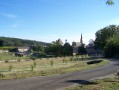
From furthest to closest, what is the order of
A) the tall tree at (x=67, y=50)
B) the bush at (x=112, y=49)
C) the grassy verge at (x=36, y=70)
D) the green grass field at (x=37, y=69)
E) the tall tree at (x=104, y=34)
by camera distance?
the tall tree at (x=104, y=34) < the tall tree at (x=67, y=50) < the bush at (x=112, y=49) < the green grass field at (x=37, y=69) < the grassy verge at (x=36, y=70)

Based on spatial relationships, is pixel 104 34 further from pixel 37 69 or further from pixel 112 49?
pixel 37 69

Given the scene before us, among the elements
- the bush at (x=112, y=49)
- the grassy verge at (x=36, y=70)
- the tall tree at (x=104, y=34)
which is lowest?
the grassy verge at (x=36, y=70)

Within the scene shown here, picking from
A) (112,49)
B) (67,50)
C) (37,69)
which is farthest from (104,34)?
(37,69)

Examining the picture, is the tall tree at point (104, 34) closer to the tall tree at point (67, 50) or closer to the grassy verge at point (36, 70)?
the tall tree at point (67, 50)

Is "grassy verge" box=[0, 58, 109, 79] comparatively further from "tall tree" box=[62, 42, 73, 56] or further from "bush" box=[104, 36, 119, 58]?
"tall tree" box=[62, 42, 73, 56]

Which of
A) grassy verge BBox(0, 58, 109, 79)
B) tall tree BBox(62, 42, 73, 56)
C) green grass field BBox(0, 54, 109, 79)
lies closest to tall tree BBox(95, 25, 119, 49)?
tall tree BBox(62, 42, 73, 56)

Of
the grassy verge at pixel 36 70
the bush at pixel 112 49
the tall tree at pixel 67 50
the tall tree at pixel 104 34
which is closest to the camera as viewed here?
the grassy verge at pixel 36 70

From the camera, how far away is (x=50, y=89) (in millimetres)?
14930

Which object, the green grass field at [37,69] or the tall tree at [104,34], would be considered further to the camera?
the tall tree at [104,34]

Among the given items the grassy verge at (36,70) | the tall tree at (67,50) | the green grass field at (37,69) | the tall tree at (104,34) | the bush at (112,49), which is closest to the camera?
the grassy verge at (36,70)

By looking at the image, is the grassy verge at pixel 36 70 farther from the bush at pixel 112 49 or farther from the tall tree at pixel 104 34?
the tall tree at pixel 104 34

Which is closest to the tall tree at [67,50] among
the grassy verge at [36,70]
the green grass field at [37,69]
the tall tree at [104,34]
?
the tall tree at [104,34]

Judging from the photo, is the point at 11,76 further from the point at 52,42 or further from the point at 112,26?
the point at 112,26

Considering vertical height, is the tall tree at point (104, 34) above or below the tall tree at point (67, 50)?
above
